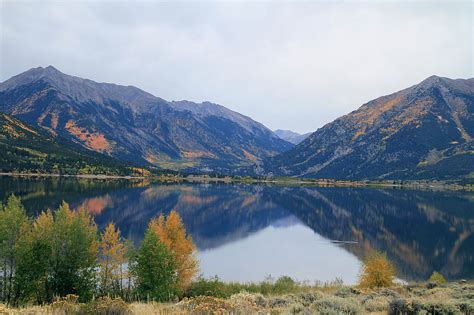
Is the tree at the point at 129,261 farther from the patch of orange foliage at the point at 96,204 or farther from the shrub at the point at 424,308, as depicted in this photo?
the patch of orange foliage at the point at 96,204

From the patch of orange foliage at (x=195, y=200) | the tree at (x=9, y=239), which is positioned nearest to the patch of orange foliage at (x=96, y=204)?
the patch of orange foliage at (x=195, y=200)

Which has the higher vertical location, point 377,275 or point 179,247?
point 179,247

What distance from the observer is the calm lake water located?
260ft

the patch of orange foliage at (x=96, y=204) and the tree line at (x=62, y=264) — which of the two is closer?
the tree line at (x=62, y=264)

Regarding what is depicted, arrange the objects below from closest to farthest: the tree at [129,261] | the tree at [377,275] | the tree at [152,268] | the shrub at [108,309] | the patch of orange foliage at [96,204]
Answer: the shrub at [108,309]
the tree at [152,268]
the tree at [129,261]
the tree at [377,275]
the patch of orange foliage at [96,204]

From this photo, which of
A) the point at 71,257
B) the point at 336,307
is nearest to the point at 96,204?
the point at 71,257

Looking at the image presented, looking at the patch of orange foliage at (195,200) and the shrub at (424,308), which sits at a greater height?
the shrub at (424,308)

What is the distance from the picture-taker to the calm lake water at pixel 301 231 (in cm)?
7925

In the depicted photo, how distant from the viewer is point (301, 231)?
12950 cm

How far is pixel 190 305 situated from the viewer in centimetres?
1675

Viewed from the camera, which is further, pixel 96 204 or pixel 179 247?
pixel 96 204

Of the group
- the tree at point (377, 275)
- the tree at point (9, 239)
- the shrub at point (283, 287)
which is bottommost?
the shrub at point (283, 287)

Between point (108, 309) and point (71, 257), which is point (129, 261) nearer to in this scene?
point (71, 257)

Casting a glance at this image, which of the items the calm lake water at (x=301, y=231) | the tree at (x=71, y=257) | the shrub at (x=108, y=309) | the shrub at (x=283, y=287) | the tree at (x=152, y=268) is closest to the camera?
the shrub at (x=108, y=309)
